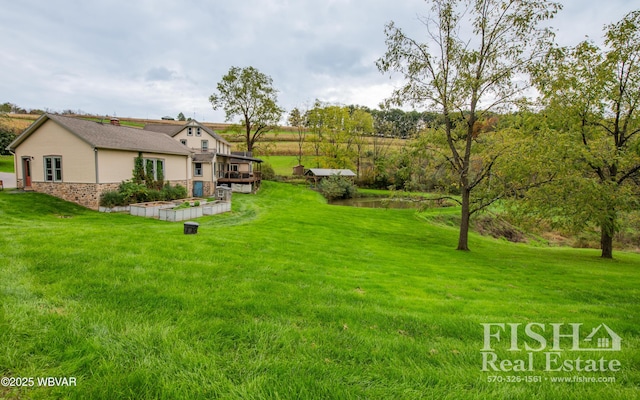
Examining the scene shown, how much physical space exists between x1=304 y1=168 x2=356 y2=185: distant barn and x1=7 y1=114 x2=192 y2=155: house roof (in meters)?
24.7

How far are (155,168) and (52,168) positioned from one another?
19.6ft

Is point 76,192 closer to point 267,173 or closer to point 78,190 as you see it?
point 78,190

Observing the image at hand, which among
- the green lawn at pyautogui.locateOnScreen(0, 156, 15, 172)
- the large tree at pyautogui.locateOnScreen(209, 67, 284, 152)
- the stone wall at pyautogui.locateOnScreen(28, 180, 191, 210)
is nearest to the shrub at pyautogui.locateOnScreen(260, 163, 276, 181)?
the large tree at pyautogui.locateOnScreen(209, 67, 284, 152)

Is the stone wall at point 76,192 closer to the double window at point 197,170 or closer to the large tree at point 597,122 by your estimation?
the double window at point 197,170

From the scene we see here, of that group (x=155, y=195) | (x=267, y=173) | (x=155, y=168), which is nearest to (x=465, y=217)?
(x=155, y=195)

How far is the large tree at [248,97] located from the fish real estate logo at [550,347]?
43.9 meters

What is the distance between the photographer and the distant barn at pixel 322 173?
47156 millimetres

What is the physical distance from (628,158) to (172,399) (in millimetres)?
17549

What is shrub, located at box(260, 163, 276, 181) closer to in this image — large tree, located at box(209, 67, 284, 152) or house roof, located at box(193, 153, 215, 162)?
large tree, located at box(209, 67, 284, 152)

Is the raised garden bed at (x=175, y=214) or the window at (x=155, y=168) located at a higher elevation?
the window at (x=155, y=168)

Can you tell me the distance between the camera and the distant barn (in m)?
47.2

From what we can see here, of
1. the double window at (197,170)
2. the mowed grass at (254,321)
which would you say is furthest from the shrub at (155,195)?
the mowed grass at (254,321)

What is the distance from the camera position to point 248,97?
43.7 m

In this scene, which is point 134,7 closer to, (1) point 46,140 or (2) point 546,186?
(1) point 46,140
